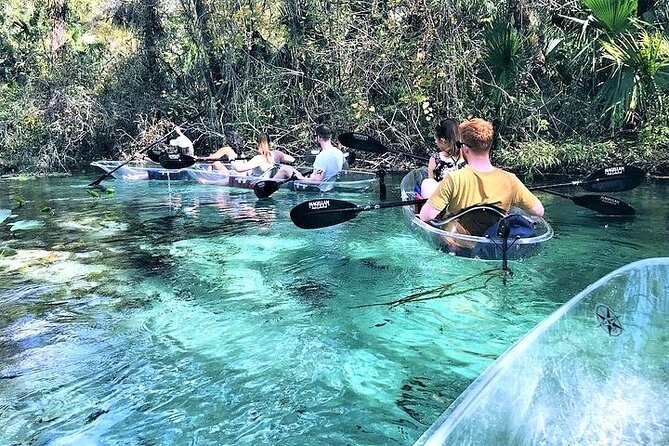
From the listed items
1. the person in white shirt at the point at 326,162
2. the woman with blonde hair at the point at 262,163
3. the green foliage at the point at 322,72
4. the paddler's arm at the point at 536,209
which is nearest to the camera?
the paddler's arm at the point at 536,209

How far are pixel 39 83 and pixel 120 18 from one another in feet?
9.68

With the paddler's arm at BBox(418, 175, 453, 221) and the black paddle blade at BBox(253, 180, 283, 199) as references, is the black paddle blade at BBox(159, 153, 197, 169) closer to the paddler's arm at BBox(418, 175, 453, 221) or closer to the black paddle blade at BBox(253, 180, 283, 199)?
the black paddle blade at BBox(253, 180, 283, 199)

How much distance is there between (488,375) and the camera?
1686 mm

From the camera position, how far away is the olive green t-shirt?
16.3 feet

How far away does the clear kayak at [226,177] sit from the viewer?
413 inches

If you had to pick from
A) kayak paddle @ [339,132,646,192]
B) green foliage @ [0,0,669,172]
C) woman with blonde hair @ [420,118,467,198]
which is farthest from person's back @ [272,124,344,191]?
kayak paddle @ [339,132,646,192]

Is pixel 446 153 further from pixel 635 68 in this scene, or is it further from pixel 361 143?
pixel 635 68

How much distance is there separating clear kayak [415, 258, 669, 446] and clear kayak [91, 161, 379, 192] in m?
8.11

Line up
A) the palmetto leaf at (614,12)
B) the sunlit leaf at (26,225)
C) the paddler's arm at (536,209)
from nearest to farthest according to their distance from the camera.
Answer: the paddler's arm at (536,209) < the sunlit leaf at (26,225) < the palmetto leaf at (614,12)

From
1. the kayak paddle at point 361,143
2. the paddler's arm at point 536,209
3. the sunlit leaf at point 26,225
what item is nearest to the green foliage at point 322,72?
the kayak paddle at point 361,143

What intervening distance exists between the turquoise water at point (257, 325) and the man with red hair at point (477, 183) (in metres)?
0.74

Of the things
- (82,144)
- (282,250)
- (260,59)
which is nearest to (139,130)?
(82,144)

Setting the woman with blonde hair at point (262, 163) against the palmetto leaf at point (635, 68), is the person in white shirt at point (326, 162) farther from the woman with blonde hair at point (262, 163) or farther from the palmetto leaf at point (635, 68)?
the palmetto leaf at point (635, 68)

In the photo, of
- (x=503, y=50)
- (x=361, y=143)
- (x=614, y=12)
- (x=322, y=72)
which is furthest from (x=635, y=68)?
(x=322, y=72)
